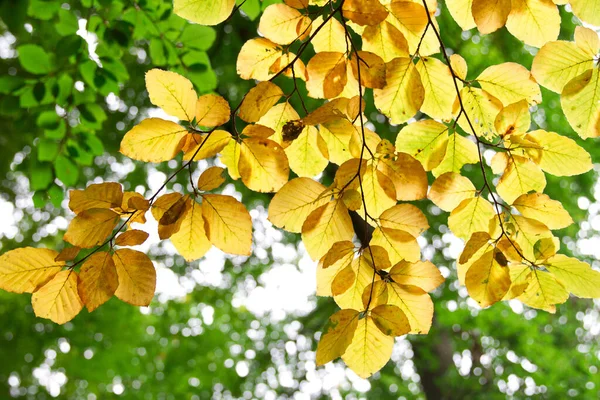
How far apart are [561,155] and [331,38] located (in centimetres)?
45

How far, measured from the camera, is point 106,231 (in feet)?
2.33

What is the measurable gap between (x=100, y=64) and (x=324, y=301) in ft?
12.6

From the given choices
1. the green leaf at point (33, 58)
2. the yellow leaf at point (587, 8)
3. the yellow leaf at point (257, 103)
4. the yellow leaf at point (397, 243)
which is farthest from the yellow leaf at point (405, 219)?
the green leaf at point (33, 58)

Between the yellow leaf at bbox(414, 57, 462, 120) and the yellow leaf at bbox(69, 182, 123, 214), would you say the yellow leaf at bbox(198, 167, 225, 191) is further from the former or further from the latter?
the yellow leaf at bbox(414, 57, 462, 120)

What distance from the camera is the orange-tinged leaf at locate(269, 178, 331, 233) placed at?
74cm

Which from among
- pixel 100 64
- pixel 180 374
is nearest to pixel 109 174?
pixel 180 374

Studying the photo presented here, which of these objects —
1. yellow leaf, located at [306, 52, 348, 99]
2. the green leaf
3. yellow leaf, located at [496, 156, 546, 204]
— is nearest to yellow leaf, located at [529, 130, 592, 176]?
yellow leaf, located at [496, 156, 546, 204]

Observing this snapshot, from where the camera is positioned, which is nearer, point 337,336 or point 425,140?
point 337,336

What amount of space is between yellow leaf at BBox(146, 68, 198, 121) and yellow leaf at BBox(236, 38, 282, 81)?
0.37 ft

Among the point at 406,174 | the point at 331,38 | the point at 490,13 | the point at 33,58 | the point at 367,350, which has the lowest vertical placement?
the point at 33,58

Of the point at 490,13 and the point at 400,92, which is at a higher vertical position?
the point at 490,13

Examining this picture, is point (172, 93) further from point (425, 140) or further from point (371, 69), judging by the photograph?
point (425, 140)

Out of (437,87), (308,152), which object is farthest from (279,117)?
(437,87)

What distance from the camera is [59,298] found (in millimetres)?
727
